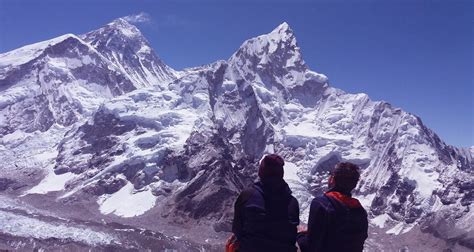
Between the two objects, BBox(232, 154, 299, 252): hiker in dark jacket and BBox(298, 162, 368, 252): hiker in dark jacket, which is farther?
BBox(232, 154, 299, 252): hiker in dark jacket

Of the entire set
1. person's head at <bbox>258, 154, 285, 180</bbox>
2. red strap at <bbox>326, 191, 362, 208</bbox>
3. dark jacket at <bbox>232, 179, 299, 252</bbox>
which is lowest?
dark jacket at <bbox>232, 179, 299, 252</bbox>

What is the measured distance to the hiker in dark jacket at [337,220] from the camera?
574 inches

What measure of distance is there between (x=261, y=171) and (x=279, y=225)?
4.88 ft

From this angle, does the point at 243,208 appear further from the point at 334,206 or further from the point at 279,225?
the point at 334,206

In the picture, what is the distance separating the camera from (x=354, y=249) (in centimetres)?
1516

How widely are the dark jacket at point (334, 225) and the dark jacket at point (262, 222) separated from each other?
1.42ft

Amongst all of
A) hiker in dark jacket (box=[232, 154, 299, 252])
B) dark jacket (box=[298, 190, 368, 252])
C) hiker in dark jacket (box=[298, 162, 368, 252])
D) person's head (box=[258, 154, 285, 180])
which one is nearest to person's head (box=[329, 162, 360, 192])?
hiker in dark jacket (box=[298, 162, 368, 252])

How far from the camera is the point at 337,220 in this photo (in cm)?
Answer: 1475

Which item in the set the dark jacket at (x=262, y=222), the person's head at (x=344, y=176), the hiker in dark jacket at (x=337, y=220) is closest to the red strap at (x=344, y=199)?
the hiker in dark jacket at (x=337, y=220)

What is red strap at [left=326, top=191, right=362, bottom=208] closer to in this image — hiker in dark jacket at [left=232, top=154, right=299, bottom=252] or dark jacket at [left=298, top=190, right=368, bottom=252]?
dark jacket at [left=298, top=190, right=368, bottom=252]

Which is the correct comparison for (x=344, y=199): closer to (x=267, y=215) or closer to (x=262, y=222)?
(x=267, y=215)

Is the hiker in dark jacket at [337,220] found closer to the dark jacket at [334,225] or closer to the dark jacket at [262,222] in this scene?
the dark jacket at [334,225]

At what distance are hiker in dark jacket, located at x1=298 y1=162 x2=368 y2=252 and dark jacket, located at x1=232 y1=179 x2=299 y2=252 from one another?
43 cm

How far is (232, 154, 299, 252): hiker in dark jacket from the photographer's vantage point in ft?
49.2
